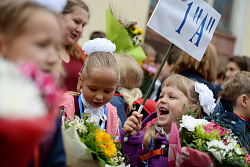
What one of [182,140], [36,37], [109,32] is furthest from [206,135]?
[109,32]

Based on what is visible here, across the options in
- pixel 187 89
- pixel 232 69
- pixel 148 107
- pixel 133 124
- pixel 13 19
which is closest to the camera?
pixel 13 19

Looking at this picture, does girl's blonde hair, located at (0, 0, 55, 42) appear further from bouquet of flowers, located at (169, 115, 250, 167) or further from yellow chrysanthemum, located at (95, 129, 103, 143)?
bouquet of flowers, located at (169, 115, 250, 167)

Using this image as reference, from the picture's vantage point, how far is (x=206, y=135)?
2387 millimetres

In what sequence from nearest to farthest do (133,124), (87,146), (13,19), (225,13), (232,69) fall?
(13,19), (87,146), (133,124), (232,69), (225,13)

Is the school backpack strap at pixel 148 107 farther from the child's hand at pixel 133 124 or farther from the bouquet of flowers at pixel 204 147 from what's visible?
the bouquet of flowers at pixel 204 147

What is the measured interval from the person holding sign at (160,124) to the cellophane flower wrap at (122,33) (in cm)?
145

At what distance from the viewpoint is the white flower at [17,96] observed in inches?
45.2

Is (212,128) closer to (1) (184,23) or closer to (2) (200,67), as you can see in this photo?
(1) (184,23)

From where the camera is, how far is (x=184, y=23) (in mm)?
3082

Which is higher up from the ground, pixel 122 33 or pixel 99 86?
pixel 122 33

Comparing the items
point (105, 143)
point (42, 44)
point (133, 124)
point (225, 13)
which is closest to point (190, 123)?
point (133, 124)

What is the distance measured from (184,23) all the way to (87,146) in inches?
58.4

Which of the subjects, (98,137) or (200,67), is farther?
(200,67)

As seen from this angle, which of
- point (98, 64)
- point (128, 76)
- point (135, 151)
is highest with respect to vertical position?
point (98, 64)
